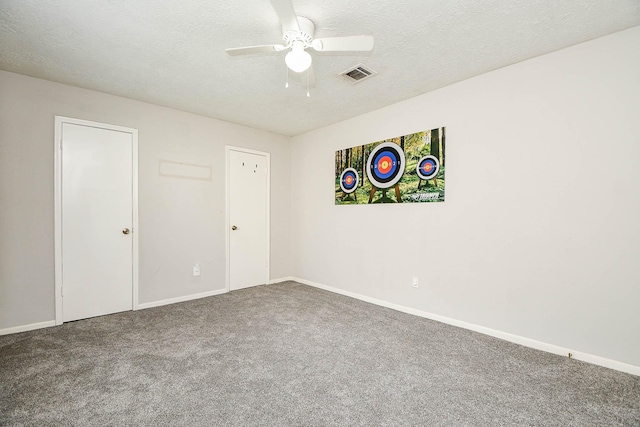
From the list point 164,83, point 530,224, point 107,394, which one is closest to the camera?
point 107,394

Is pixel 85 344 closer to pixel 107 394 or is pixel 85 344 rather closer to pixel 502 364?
pixel 107 394

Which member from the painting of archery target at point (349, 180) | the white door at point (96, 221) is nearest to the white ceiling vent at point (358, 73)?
the painting of archery target at point (349, 180)

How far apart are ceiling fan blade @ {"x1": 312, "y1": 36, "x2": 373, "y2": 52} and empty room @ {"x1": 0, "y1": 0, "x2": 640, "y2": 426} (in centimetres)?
1

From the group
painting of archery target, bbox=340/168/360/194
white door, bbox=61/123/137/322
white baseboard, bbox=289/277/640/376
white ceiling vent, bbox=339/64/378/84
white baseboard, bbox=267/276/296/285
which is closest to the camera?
white baseboard, bbox=289/277/640/376

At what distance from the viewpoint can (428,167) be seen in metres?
3.16

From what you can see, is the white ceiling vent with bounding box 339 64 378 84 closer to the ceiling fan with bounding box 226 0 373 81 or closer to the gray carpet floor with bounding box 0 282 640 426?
A: the ceiling fan with bounding box 226 0 373 81

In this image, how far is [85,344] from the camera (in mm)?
2510

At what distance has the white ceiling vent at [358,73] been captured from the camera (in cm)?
264

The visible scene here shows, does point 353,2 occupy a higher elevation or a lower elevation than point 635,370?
higher

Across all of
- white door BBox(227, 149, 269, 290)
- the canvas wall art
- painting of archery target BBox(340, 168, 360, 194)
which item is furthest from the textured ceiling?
white door BBox(227, 149, 269, 290)

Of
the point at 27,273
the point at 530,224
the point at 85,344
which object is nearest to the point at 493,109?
the point at 530,224

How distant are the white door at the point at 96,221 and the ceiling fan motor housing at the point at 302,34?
2.58 metres

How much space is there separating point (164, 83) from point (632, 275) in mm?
4453

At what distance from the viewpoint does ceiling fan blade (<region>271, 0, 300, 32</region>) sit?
60.9 inches
